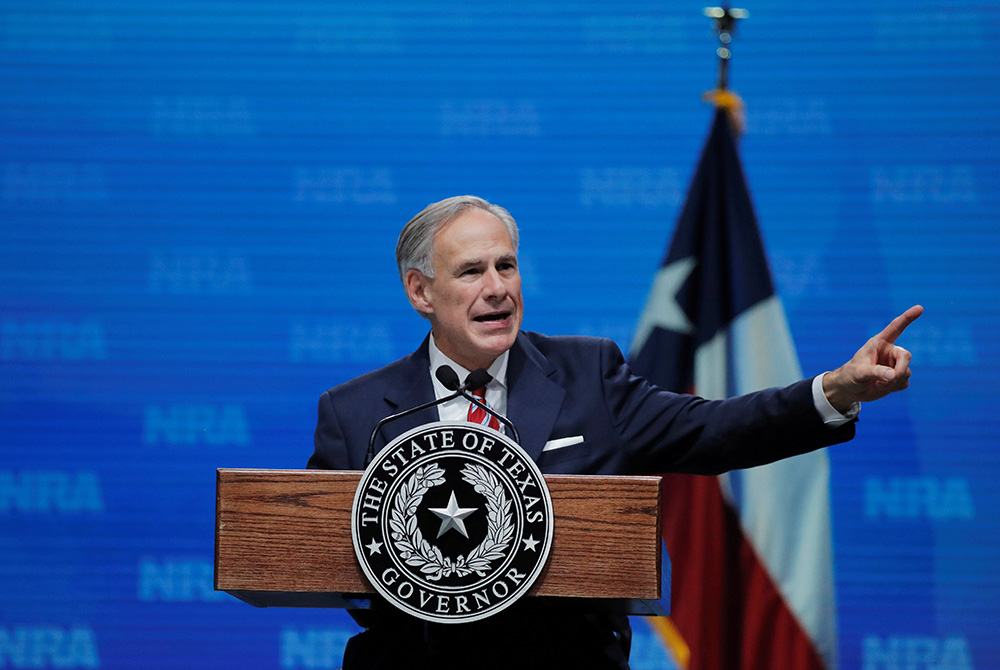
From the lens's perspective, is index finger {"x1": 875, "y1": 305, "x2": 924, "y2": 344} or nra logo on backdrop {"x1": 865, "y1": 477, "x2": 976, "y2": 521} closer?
index finger {"x1": 875, "y1": 305, "x2": 924, "y2": 344}

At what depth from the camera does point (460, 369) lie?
2074mm

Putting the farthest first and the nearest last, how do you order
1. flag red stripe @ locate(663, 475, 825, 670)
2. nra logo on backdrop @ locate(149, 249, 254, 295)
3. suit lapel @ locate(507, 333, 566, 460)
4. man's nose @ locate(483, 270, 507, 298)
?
nra logo on backdrop @ locate(149, 249, 254, 295)
flag red stripe @ locate(663, 475, 825, 670)
man's nose @ locate(483, 270, 507, 298)
suit lapel @ locate(507, 333, 566, 460)

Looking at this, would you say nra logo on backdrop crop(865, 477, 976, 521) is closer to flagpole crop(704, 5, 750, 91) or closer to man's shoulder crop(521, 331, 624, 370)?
flagpole crop(704, 5, 750, 91)

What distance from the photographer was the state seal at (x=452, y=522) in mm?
1460

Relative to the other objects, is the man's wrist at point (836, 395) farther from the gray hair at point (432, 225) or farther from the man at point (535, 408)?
the gray hair at point (432, 225)

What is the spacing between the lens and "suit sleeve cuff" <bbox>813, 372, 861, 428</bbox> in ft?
5.78

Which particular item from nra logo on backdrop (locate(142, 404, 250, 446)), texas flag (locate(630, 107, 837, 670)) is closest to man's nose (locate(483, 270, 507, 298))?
texas flag (locate(630, 107, 837, 670))

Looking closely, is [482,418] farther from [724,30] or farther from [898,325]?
[724,30]

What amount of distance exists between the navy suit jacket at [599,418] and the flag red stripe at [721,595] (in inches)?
46.3

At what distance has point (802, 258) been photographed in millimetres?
3531

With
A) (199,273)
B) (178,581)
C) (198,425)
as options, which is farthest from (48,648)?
(199,273)

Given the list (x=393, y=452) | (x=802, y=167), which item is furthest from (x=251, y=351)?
(x=393, y=452)

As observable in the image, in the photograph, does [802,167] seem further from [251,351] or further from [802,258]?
[251,351]

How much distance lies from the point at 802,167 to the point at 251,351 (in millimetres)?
1947
